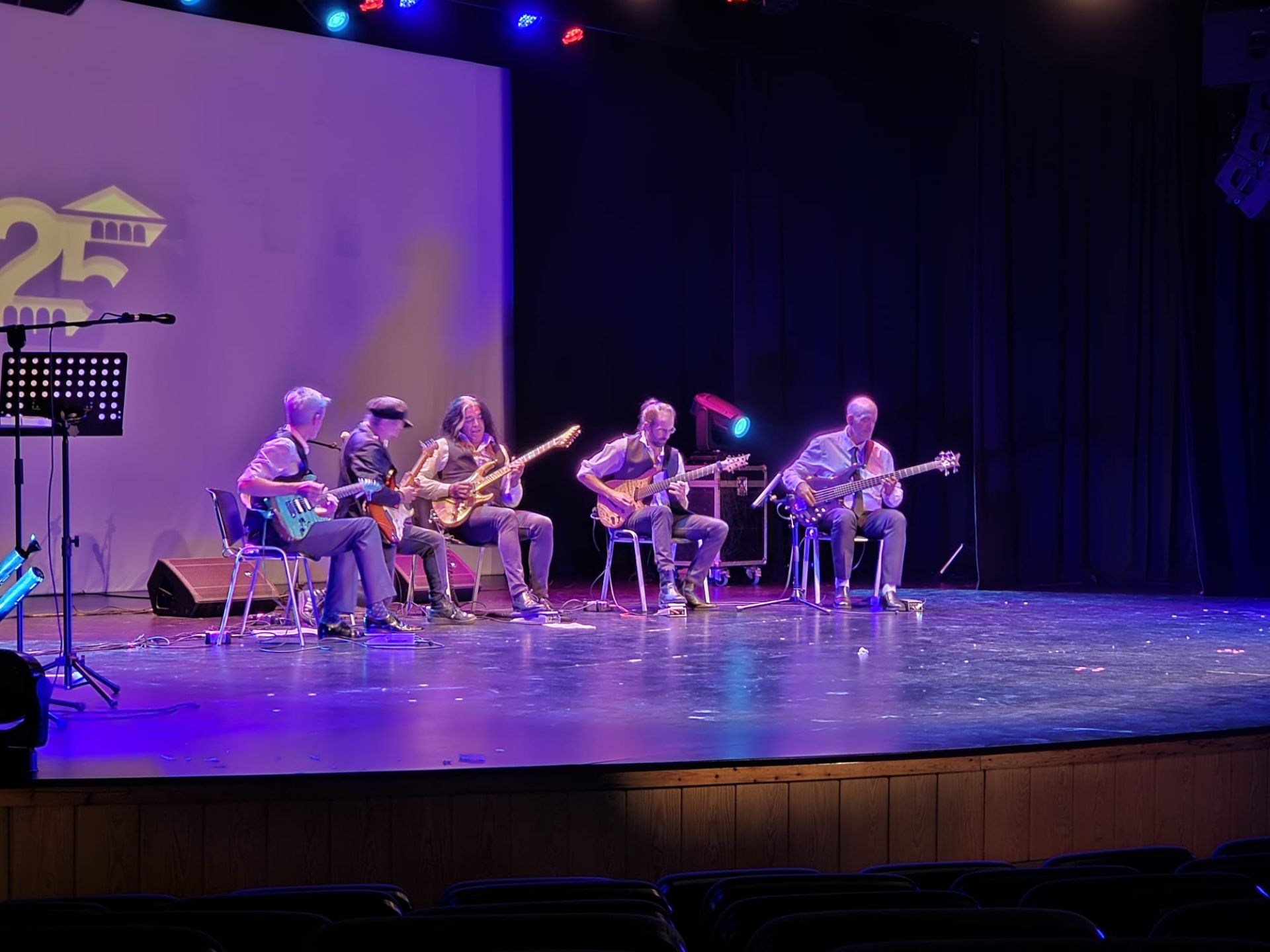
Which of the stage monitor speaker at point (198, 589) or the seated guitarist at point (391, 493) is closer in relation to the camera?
the seated guitarist at point (391, 493)

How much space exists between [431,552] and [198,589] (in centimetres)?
144

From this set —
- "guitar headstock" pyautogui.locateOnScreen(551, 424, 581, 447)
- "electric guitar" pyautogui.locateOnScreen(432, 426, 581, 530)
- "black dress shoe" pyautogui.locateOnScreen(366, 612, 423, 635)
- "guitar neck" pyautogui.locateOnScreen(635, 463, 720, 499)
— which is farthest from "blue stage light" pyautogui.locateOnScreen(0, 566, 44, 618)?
"guitar neck" pyautogui.locateOnScreen(635, 463, 720, 499)

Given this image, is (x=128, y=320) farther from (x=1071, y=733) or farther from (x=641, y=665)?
(x=1071, y=733)

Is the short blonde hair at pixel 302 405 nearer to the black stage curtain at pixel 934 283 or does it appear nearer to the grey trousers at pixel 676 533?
the grey trousers at pixel 676 533

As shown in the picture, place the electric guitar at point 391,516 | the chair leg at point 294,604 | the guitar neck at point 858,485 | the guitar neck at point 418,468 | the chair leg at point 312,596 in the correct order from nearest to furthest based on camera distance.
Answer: the chair leg at point 294,604
the chair leg at point 312,596
the electric guitar at point 391,516
the guitar neck at point 418,468
the guitar neck at point 858,485

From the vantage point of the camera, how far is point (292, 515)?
637 centimetres

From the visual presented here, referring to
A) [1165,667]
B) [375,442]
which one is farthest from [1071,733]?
[375,442]

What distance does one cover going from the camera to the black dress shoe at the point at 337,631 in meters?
6.53

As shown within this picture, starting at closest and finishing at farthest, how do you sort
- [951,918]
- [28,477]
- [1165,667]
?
[951,918] < [1165,667] < [28,477]

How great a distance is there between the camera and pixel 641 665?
538 cm

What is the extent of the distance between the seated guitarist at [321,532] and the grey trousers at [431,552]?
0.48m

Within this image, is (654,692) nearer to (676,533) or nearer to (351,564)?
(351,564)

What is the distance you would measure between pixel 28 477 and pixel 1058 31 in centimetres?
642

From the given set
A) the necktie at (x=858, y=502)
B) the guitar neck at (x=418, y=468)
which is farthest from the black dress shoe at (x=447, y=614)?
the necktie at (x=858, y=502)
